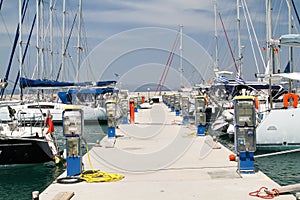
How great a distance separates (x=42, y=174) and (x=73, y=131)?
5190 mm

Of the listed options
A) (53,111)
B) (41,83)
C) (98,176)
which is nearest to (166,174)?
(98,176)

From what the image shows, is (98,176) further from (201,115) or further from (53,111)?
(53,111)

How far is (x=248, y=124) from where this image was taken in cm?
1006

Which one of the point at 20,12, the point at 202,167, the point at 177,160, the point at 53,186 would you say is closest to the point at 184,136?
the point at 177,160

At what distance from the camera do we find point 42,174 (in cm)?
1462

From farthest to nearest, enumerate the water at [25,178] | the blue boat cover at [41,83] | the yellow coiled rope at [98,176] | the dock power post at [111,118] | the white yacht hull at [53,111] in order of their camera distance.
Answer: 1. the white yacht hull at [53,111]
2. the blue boat cover at [41,83]
3. the dock power post at [111,118]
4. the water at [25,178]
5. the yellow coiled rope at [98,176]

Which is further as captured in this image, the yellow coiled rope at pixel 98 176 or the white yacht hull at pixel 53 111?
the white yacht hull at pixel 53 111

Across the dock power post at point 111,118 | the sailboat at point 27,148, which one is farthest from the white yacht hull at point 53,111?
the sailboat at point 27,148

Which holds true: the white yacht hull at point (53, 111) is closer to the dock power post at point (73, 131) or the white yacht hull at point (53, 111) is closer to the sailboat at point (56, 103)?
the sailboat at point (56, 103)

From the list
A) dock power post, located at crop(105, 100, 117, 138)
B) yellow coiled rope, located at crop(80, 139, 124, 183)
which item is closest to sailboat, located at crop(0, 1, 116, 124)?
dock power post, located at crop(105, 100, 117, 138)

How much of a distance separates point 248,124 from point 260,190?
1.94 m

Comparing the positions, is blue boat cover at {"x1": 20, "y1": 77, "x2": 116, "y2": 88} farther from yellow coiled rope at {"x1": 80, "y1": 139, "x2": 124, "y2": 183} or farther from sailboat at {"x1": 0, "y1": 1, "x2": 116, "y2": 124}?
yellow coiled rope at {"x1": 80, "y1": 139, "x2": 124, "y2": 183}

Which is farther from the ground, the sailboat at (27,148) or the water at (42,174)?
the sailboat at (27,148)

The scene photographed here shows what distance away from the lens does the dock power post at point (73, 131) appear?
32.8ft
